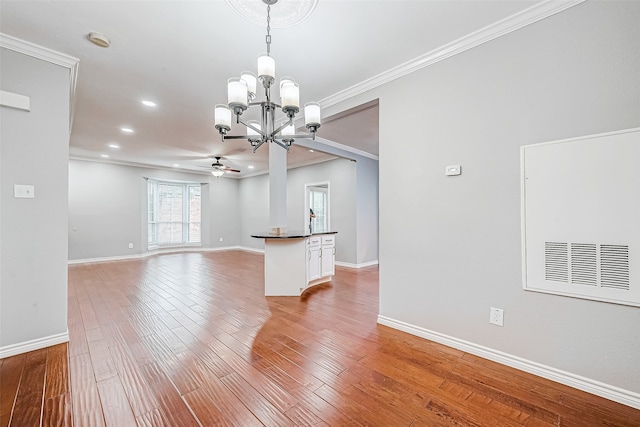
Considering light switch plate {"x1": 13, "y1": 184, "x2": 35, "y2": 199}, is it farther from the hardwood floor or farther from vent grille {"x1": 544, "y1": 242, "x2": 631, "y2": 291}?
vent grille {"x1": 544, "y1": 242, "x2": 631, "y2": 291}

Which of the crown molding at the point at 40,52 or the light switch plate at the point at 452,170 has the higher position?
the crown molding at the point at 40,52

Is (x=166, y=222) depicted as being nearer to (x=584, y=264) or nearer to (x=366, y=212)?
(x=366, y=212)

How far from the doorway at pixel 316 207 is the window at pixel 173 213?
4.23 m

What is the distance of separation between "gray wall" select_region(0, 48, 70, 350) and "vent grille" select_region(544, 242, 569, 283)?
4.05 metres

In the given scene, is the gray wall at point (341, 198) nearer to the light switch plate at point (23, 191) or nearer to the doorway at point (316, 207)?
the doorway at point (316, 207)

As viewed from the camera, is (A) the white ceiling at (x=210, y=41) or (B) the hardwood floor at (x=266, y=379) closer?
(B) the hardwood floor at (x=266, y=379)

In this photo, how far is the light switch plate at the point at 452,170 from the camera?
2256mm

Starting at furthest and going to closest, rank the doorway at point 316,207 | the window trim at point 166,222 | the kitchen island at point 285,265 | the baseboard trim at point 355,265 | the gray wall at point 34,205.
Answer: the window trim at point 166,222, the doorway at point 316,207, the baseboard trim at point 355,265, the kitchen island at point 285,265, the gray wall at point 34,205

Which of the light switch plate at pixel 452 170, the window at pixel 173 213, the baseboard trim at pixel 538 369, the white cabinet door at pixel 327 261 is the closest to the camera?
the baseboard trim at pixel 538 369

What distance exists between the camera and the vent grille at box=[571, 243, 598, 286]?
66.3 inches

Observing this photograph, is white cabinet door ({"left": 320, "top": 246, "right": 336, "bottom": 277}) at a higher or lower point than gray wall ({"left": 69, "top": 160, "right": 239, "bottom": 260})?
lower

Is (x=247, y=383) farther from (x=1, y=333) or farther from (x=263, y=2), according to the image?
(x=263, y=2)

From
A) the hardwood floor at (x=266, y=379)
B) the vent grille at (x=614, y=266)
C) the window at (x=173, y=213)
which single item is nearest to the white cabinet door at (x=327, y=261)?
the hardwood floor at (x=266, y=379)

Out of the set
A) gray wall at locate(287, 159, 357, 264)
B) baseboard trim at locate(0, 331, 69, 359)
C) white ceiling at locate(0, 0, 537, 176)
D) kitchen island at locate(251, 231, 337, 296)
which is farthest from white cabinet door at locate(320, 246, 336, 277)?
baseboard trim at locate(0, 331, 69, 359)
